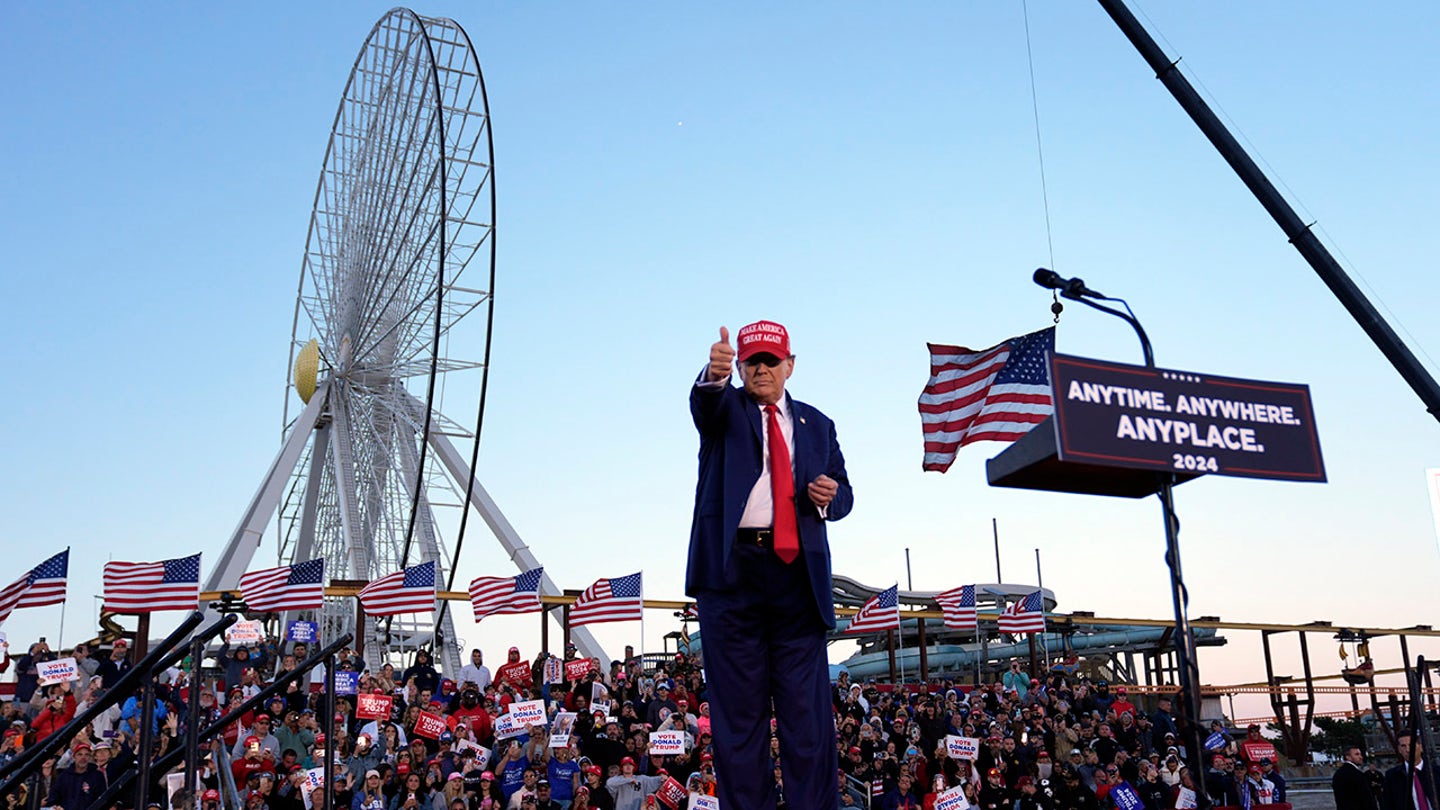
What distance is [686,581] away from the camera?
4.25 metres

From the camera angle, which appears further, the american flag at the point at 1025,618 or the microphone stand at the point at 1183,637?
the american flag at the point at 1025,618

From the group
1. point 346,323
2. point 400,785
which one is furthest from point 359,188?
point 400,785

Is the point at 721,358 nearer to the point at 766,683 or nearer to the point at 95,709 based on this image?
the point at 766,683

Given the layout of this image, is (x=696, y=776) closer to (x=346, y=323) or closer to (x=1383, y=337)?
(x=1383, y=337)

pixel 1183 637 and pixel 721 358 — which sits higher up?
pixel 721 358

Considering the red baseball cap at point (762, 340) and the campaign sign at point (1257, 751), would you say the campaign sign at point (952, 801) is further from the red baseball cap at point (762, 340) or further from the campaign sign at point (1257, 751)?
the red baseball cap at point (762, 340)

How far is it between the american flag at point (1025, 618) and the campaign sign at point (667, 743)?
34.7 ft

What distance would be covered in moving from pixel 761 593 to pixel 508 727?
33.8 feet

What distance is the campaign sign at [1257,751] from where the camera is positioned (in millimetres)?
15852

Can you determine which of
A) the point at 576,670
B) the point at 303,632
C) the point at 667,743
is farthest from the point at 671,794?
the point at 303,632

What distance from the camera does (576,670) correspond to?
16.8 metres

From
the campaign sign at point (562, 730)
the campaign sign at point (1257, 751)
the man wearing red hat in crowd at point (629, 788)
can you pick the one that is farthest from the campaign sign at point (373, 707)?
the campaign sign at point (1257, 751)

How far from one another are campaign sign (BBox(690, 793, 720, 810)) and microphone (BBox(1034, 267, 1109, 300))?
22.9ft

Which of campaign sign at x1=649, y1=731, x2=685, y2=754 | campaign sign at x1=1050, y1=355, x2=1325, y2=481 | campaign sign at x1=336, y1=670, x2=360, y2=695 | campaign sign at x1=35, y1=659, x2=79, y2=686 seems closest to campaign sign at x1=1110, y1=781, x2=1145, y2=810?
campaign sign at x1=649, y1=731, x2=685, y2=754
